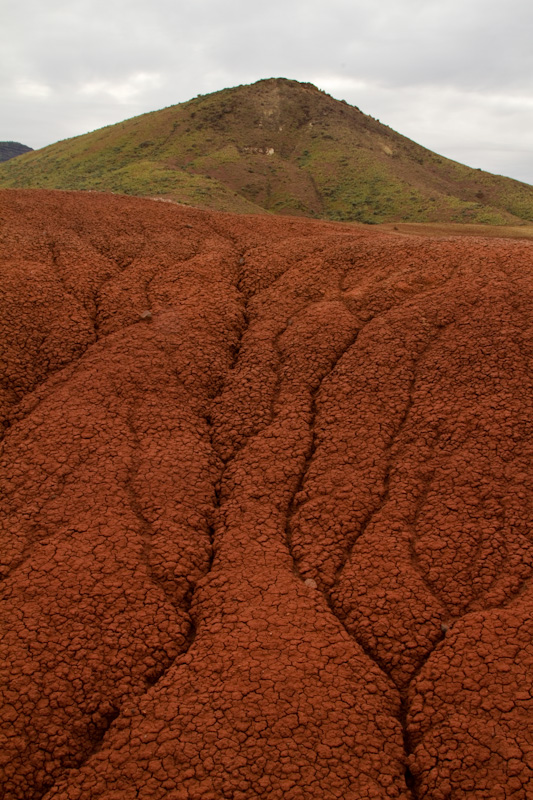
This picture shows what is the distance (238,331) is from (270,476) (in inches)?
120

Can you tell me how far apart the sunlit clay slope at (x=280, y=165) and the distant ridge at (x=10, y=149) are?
58397 millimetres

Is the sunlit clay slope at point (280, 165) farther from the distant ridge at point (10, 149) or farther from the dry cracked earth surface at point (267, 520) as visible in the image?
the distant ridge at point (10, 149)

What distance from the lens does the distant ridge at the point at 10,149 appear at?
104m

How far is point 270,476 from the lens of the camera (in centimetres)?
684

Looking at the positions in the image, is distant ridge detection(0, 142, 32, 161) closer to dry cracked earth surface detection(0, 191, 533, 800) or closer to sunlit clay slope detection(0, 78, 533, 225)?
sunlit clay slope detection(0, 78, 533, 225)

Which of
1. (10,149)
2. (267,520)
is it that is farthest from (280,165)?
(10,149)

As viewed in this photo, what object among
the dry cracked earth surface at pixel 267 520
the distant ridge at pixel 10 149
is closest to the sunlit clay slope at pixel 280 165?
the dry cracked earth surface at pixel 267 520

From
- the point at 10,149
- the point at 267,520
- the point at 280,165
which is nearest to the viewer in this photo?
the point at 267,520

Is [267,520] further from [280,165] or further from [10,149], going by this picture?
[10,149]

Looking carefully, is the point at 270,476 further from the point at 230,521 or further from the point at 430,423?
the point at 430,423

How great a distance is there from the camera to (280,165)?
45094 millimetres

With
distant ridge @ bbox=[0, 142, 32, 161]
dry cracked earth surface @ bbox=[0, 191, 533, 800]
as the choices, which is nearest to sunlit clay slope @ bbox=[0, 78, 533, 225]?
dry cracked earth surface @ bbox=[0, 191, 533, 800]

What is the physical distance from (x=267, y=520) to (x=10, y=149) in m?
122

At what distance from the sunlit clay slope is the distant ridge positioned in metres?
58.4
